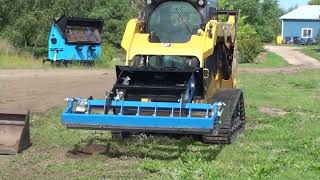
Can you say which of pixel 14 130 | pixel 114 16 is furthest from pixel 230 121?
pixel 114 16

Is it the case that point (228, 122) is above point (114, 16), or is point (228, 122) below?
above

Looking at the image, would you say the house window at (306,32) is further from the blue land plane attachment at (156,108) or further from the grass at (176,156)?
the blue land plane attachment at (156,108)

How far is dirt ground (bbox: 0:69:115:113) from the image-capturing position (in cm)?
1530

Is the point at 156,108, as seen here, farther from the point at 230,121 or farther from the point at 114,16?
the point at 114,16

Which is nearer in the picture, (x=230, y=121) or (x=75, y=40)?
(x=230, y=121)

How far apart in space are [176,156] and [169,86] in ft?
3.74

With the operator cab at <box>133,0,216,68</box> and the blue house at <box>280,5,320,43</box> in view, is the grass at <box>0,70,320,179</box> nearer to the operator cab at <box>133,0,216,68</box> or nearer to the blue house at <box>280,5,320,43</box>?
the operator cab at <box>133,0,216,68</box>

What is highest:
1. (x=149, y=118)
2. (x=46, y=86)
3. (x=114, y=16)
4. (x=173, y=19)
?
(x=173, y=19)

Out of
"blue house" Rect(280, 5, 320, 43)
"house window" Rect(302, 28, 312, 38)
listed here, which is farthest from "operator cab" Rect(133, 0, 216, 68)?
"house window" Rect(302, 28, 312, 38)

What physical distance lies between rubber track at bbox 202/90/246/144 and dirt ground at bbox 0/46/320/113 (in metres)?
3.98

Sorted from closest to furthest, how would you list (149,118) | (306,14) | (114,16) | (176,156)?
(149,118) → (176,156) → (114,16) → (306,14)

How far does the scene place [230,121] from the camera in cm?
996

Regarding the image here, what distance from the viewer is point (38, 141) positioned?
10.1 metres

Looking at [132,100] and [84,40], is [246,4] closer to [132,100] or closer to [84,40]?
[84,40]
